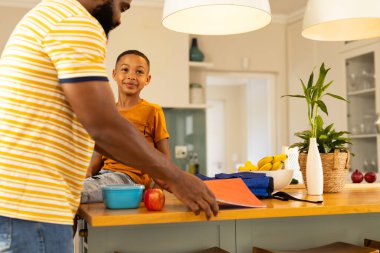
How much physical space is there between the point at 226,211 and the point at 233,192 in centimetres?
12

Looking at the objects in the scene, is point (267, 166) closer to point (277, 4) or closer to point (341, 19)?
point (341, 19)

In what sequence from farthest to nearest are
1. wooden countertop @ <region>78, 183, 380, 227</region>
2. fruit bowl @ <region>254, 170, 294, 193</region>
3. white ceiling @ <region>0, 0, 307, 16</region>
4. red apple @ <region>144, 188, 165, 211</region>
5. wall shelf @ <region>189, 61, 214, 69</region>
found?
1. wall shelf @ <region>189, 61, 214, 69</region>
2. white ceiling @ <region>0, 0, 307, 16</region>
3. fruit bowl @ <region>254, 170, 294, 193</region>
4. red apple @ <region>144, 188, 165, 211</region>
5. wooden countertop @ <region>78, 183, 380, 227</region>

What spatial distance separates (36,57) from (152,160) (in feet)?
1.19

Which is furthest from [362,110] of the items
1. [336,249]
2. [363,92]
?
[336,249]

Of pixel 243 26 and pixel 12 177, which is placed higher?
pixel 243 26

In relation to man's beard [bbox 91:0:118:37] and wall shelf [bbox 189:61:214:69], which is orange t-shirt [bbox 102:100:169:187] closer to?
man's beard [bbox 91:0:118:37]

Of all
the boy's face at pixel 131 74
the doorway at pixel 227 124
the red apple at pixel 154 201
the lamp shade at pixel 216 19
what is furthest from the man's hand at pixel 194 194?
the doorway at pixel 227 124

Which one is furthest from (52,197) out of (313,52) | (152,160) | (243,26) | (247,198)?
(313,52)

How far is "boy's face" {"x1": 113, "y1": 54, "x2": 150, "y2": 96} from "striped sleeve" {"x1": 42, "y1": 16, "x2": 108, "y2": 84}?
4.07 feet

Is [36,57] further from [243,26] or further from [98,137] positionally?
[243,26]

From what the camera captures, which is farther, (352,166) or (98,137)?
(352,166)

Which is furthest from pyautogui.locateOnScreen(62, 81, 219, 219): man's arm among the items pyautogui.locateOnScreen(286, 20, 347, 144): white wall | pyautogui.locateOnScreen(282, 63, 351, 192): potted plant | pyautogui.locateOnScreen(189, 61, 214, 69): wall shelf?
pyautogui.locateOnScreen(189, 61, 214, 69): wall shelf

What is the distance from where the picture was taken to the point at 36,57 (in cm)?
121

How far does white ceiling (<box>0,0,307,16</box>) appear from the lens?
4988 millimetres
